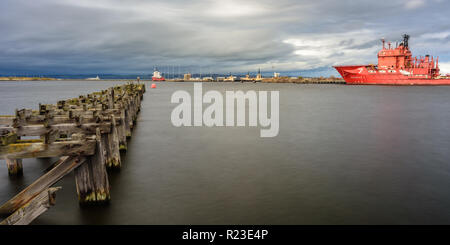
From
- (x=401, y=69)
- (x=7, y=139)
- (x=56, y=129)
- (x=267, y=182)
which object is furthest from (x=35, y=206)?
(x=401, y=69)

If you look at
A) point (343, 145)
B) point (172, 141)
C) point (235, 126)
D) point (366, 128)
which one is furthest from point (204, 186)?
point (366, 128)

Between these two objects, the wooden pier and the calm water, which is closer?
the wooden pier

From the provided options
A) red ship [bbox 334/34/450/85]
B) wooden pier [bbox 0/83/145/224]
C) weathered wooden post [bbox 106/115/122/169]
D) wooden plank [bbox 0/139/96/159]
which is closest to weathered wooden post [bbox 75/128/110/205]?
wooden pier [bbox 0/83/145/224]

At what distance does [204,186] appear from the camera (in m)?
9.24

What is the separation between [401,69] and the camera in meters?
81.8

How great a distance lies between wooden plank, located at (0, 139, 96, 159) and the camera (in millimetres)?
5848

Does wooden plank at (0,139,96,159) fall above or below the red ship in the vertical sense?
below

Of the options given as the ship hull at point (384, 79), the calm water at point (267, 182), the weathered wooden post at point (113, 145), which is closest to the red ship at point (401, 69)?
the ship hull at point (384, 79)

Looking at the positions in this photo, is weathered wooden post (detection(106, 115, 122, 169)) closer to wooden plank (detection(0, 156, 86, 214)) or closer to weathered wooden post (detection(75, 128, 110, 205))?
weathered wooden post (detection(75, 128, 110, 205))

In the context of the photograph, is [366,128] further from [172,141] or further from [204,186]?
[204,186]

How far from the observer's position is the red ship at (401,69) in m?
80.9

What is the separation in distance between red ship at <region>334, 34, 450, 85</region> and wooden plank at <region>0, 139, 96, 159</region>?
88416 millimetres

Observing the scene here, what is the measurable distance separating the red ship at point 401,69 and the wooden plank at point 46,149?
88.4 meters
